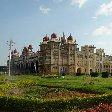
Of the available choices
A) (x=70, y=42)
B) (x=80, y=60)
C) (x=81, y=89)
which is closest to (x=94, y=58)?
(x=80, y=60)

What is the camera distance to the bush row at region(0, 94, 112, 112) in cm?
1404

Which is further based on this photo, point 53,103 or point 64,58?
point 64,58

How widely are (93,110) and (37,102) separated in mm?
2639

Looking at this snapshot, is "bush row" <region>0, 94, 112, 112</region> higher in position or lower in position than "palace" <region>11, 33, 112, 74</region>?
lower

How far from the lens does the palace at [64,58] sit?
71.6m

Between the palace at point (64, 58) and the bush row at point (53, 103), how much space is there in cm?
5505

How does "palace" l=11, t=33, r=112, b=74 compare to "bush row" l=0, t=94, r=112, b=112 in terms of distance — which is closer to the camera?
"bush row" l=0, t=94, r=112, b=112

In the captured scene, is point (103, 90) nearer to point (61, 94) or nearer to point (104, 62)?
point (61, 94)

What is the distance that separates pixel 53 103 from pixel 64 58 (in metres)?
58.9

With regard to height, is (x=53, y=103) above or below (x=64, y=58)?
below

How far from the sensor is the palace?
71562 millimetres

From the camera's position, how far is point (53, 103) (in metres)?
14.0

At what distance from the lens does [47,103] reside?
14.1 m

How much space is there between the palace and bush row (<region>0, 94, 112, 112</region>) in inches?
2167
